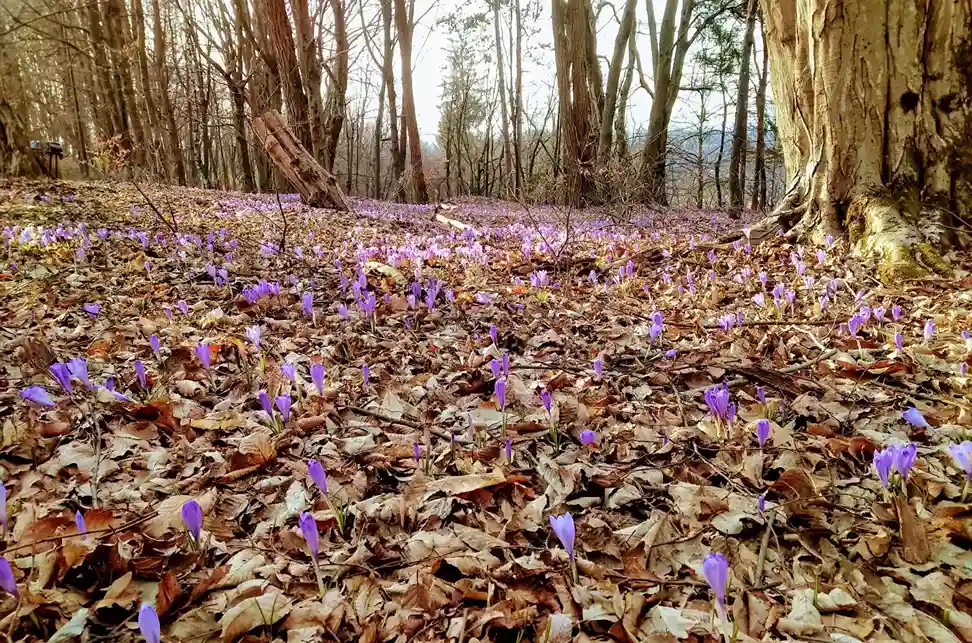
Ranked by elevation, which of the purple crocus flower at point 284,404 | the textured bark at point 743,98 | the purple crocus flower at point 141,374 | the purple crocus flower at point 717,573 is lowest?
the purple crocus flower at point 717,573

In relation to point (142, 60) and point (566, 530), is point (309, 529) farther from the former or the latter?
point (142, 60)

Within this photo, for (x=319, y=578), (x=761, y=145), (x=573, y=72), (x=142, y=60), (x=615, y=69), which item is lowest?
(x=319, y=578)

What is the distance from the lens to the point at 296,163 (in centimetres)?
949

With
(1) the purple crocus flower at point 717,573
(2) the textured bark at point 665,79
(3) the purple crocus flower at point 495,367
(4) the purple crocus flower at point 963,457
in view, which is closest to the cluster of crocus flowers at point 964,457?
(4) the purple crocus flower at point 963,457

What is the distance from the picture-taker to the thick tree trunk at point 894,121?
396 centimetres

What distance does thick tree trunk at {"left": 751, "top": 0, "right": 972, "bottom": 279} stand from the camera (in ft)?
13.0

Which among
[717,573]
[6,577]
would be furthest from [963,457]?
[6,577]

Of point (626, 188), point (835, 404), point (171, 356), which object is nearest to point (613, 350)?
point (835, 404)

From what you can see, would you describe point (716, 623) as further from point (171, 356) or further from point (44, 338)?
point (44, 338)

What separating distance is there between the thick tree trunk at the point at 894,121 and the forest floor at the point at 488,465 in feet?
1.64

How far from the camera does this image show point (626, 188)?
9.53 m

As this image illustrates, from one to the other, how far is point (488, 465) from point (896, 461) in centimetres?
127

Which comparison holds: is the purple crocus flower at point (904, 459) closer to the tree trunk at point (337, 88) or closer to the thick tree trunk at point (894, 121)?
the thick tree trunk at point (894, 121)

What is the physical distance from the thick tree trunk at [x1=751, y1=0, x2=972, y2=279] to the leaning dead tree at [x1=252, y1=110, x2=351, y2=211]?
759 centimetres
